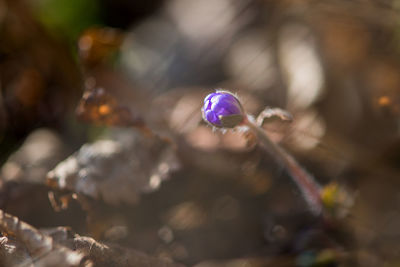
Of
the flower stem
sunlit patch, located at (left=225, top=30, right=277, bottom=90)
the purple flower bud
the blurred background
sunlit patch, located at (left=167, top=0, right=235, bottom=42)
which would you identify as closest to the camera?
the purple flower bud

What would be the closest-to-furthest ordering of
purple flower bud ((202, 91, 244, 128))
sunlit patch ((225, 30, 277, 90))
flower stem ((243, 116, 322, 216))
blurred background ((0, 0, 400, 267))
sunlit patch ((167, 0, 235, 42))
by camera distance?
purple flower bud ((202, 91, 244, 128))
flower stem ((243, 116, 322, 216))
blurred background ((0, 0, 400, 267))
sunlit patch ((225, 30, 277, 90))
sunlit patch ((167, 0, 235, 42))

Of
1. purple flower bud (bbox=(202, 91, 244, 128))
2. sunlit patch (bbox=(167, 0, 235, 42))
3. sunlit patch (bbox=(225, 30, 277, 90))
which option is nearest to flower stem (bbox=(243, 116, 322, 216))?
purple flower bud (bbox=(202, 91, 244, 128))

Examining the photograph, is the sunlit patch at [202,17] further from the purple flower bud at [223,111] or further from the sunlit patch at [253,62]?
the purple flower bud at [223,111]

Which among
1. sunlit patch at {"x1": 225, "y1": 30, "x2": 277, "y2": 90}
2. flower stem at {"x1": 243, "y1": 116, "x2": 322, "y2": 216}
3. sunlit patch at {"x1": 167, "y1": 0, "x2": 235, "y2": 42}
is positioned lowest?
flower stem at {"x1": 243, "y1": 116, "x2": 322, "y2": 216}

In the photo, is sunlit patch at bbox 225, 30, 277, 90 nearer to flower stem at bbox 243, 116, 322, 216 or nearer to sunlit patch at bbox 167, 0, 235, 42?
sunlit patch at bbox 167, 0, 235, 42

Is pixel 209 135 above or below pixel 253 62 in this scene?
below

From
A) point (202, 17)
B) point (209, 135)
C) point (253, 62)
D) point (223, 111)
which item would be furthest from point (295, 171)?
point (202, 17)

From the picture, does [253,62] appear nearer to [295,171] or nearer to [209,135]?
[209,135]
